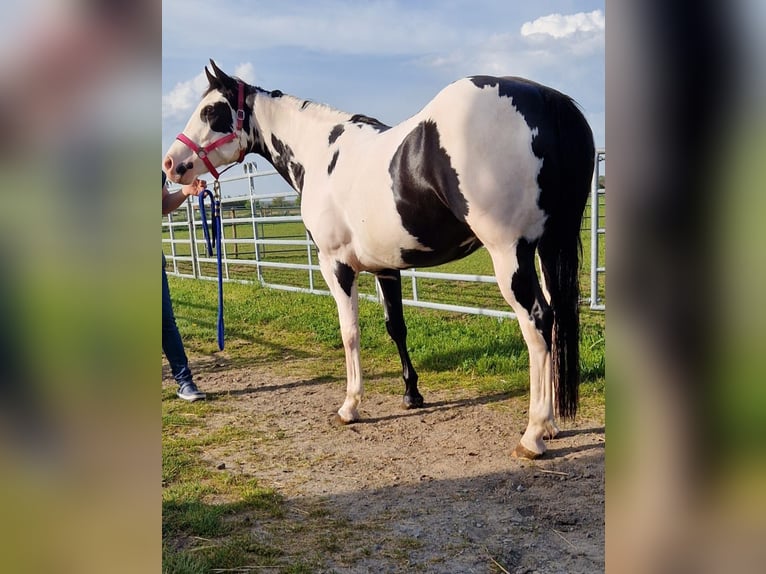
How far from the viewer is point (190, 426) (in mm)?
3488

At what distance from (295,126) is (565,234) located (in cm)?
199

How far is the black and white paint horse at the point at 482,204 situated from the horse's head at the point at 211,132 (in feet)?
2.49

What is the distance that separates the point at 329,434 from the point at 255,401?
89 centimetres

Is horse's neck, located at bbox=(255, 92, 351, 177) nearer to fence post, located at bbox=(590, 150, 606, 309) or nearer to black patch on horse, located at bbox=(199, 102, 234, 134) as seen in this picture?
black patch on horse, located at bbox=(199, 102, 234, 134)

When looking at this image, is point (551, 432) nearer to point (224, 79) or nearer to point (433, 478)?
point (433, 478)

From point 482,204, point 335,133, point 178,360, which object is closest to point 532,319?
point 482,204

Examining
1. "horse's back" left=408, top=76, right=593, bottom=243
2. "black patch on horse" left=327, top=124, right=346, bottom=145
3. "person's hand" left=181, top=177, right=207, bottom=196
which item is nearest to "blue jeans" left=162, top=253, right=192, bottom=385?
"person's hand" left=181, top=177, right=207, bottom=196

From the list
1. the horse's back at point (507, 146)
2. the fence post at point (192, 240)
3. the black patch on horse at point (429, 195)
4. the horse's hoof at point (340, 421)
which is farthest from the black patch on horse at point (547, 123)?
the fence post at point (192, 240)

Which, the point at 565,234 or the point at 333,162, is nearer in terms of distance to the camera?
the point at 565,234

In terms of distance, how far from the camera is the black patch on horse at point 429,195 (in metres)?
2.61

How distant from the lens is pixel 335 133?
11.7 feet

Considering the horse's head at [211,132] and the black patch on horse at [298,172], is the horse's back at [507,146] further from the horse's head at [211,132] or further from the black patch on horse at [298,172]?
the horse's head at [211,132]

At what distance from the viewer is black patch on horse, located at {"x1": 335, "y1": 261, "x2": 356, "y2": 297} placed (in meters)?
3.41
